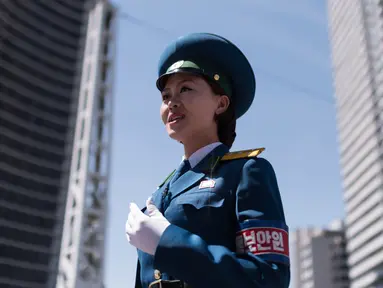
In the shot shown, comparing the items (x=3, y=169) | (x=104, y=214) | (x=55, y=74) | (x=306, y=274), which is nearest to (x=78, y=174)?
(x=104, y=214)

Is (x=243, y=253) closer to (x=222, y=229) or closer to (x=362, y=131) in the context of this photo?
(x=222, y=229)

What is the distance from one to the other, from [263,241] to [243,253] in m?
0.07

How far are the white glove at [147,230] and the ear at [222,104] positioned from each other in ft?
1.83

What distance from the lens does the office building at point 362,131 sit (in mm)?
90938

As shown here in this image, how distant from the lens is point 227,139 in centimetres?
215

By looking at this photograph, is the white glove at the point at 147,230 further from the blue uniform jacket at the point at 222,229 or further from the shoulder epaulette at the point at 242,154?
the shoulder epaulette at the point at 242,154

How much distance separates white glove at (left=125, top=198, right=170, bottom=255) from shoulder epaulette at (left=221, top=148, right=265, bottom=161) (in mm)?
371

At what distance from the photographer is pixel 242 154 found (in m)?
1.89

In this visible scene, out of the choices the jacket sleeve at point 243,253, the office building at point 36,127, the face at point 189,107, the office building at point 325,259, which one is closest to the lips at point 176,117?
the face at point 189,107

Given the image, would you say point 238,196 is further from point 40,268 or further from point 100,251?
point 40,268

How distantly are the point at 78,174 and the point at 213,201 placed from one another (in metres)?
39.9

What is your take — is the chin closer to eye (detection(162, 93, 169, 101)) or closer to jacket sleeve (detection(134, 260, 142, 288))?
eye (detection(162, 93, 169, 101))

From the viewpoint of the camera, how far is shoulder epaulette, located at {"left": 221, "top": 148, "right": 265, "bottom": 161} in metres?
1.87

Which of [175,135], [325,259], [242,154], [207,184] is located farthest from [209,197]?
[325,259]
